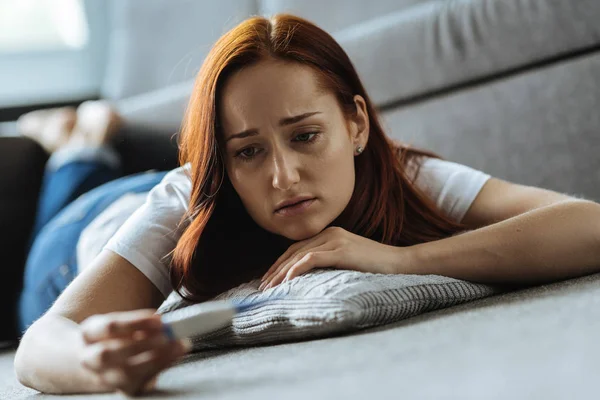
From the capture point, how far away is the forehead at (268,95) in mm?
943

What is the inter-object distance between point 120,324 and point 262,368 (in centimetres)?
14

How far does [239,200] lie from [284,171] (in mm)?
177

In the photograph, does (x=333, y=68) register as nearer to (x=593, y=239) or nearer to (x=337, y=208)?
(x=337, y=208)

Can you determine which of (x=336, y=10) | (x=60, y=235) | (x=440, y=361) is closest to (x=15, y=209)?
(x=60, y=235)

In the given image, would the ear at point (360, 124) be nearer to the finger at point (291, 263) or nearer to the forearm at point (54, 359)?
the finger at point (291, 263)

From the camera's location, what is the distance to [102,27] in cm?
251

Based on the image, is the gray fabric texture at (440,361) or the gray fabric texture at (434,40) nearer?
the gray fabric texture at (440,361)

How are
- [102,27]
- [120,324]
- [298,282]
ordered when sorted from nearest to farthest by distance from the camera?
[120,324]
[298,282]
[102,27]

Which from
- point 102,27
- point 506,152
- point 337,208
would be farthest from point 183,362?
point 102,27

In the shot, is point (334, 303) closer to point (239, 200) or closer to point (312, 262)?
point (312, 262)

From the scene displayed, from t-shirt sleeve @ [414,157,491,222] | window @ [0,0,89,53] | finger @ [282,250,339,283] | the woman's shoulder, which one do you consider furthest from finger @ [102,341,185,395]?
window @ [0,0,89,53]

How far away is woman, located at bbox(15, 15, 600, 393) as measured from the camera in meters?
0.91

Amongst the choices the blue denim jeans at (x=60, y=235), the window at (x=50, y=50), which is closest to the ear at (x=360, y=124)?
the blue denim jeans at (x=60, y=235)

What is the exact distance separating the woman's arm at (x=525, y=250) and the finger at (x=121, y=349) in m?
0.38
